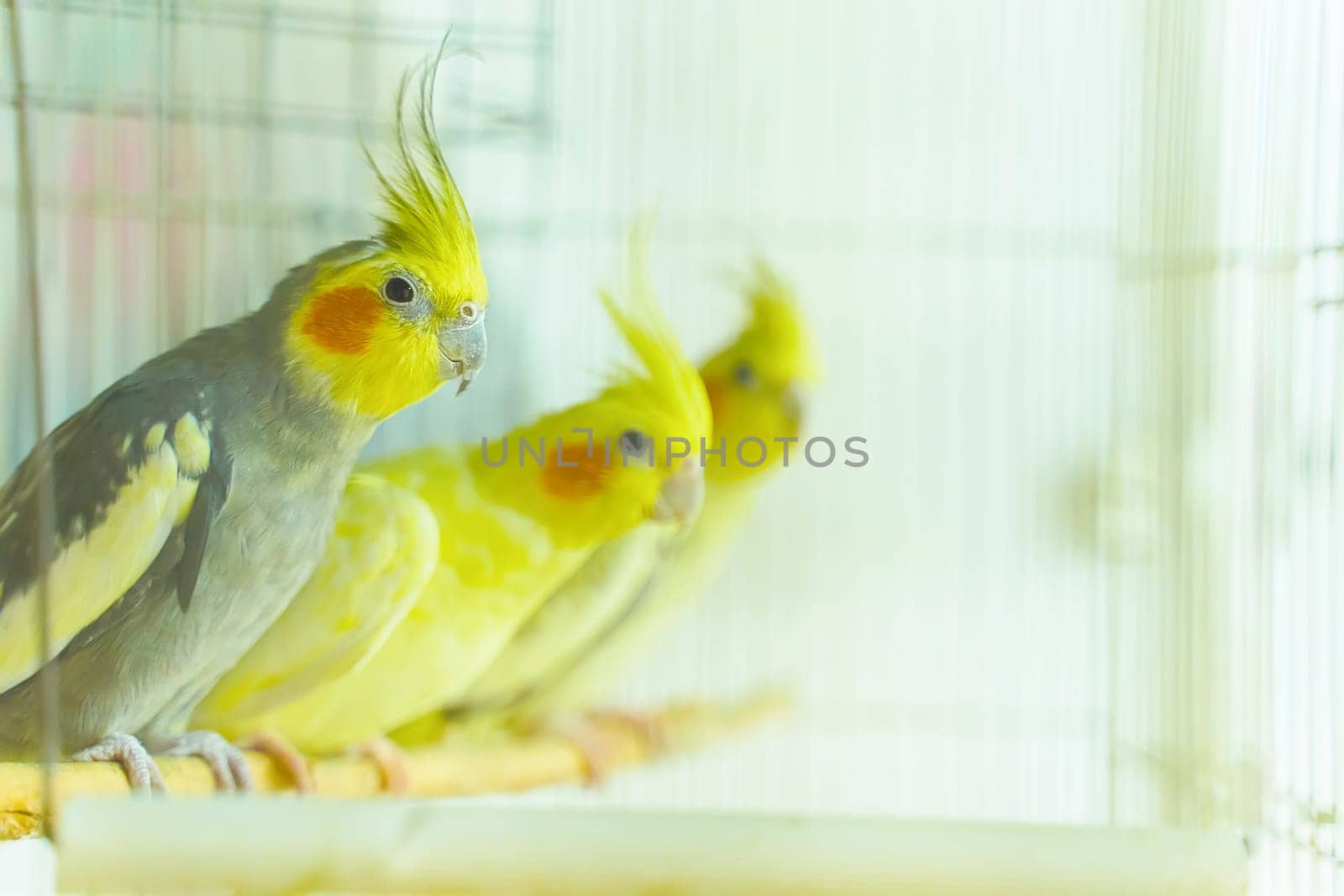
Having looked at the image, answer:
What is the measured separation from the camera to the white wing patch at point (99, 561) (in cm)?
65

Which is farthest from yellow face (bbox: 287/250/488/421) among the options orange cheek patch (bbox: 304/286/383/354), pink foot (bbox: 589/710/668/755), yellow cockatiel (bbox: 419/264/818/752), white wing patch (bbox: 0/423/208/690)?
pink foot (bbox: 589/710/668/755)

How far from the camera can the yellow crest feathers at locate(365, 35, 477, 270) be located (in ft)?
2.37

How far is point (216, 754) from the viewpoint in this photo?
0.73m

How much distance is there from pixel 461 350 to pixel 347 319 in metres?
0.08

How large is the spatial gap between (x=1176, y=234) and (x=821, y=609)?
46 cm

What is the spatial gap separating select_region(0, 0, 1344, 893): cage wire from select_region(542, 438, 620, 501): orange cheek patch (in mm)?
49

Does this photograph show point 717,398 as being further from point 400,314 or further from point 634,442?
point 400,314

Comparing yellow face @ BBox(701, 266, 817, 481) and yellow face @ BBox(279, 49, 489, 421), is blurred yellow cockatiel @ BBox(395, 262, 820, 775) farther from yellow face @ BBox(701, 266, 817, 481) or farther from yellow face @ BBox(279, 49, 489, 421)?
yellow face @ BBox(279, 49, 489, 421)

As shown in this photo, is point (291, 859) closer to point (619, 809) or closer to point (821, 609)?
point (619, 809)

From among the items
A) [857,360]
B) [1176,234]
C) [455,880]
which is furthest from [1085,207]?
[455,880]

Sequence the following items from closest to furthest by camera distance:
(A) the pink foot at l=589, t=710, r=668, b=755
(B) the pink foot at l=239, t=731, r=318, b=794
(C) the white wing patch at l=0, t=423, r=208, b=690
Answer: (C) the white wing patch at l=0, t=423, r=208, b=690
(B) the pink foot at l=239, t=731, r=318, b=794
(A) the pink foot at l=589, t=710, r=668, b=755

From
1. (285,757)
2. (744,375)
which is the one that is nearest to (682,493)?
(744,375)

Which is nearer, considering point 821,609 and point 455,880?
point 455,880

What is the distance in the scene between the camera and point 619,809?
54 centimetres
